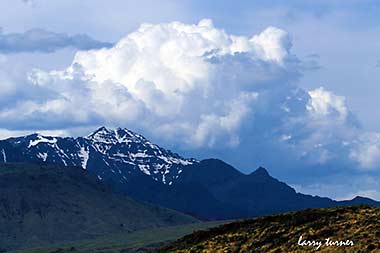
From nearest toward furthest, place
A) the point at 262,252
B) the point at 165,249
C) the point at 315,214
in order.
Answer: the point at 262,252 → the point at 315,214 → the point at 165,249

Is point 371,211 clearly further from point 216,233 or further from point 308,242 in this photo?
point 216,233

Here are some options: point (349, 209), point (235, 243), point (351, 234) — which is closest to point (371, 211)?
point (349, 209)

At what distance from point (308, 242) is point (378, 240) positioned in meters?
4.78

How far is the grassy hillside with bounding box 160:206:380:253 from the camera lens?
55.3 m

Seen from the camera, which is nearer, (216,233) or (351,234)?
(351,234)

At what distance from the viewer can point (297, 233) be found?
5847cm

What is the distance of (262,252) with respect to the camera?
5759cm

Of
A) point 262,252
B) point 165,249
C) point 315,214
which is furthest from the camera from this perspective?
point 165,249

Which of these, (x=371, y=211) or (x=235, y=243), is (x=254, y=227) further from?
(x=371, y=211)

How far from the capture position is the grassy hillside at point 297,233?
55312 mm
